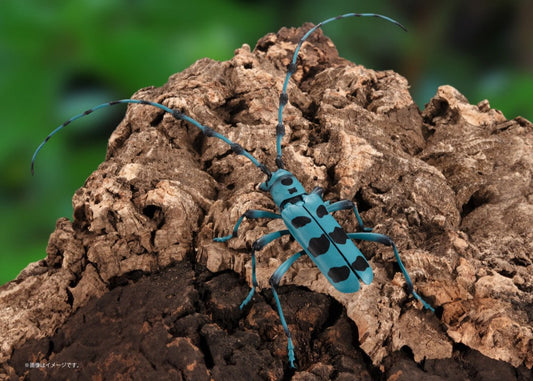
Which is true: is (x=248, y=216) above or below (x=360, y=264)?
above

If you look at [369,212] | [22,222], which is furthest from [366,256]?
[22,222]

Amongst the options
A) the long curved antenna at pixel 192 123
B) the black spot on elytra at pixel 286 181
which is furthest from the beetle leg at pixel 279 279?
the long curved antenna at pixel 192 123

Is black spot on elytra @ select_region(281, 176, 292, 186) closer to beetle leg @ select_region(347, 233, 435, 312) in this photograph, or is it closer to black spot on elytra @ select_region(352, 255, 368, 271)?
beetle leg @ select_region(347, 233, 435, 312)

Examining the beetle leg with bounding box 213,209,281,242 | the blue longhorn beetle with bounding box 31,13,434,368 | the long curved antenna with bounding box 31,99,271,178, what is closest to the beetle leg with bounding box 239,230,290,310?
the blue longhorn beetle with bounding box 31,13,434,368

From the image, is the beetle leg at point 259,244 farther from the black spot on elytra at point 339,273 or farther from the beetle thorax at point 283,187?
the black spot on elytra at point 339,273

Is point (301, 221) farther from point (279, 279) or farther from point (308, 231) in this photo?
point (279, 279)

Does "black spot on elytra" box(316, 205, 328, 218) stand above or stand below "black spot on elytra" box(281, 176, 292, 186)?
below

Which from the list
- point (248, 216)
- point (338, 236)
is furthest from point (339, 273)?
point (248, 216)
